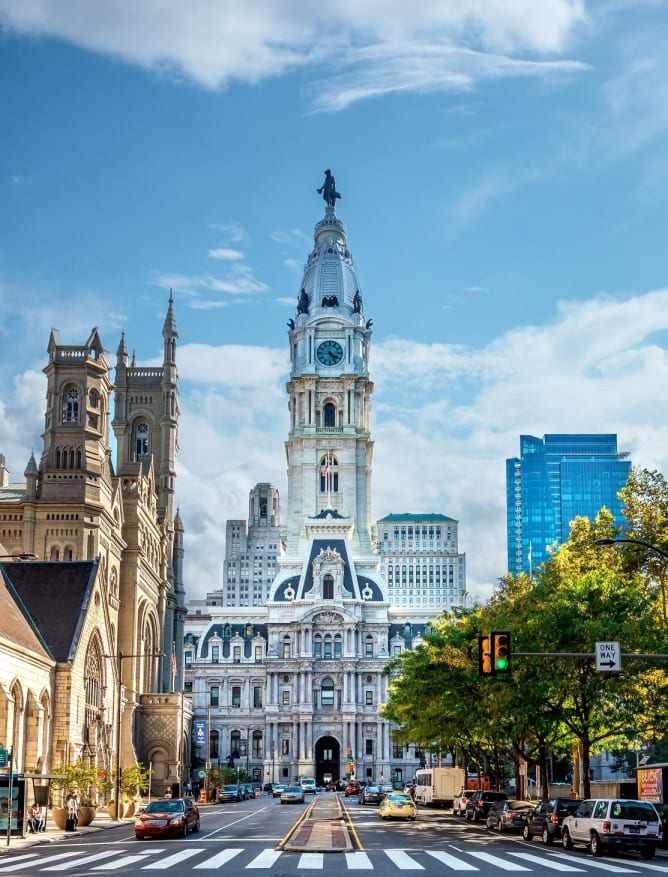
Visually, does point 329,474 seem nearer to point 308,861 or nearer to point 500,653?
point 308,861

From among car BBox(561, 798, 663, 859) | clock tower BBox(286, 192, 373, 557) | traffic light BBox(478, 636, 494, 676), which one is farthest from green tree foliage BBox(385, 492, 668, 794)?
clock tower BBox(286, 192, 373, 557)

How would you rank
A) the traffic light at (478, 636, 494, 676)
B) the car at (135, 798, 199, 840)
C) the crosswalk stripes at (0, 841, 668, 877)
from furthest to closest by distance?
the car at (135, 798, 199, 840) → the traffic light at (478, 636, 494, 676) → the crosswalk stripes at (0, 841, 668, 877)

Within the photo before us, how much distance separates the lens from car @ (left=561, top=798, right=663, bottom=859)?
36.3m

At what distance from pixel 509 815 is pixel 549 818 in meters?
6.99

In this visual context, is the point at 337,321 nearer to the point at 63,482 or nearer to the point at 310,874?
the point at 63,482

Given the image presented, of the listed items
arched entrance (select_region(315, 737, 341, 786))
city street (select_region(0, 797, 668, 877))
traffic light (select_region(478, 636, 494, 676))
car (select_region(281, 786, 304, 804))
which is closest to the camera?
city street (select_region(0, 797, 668, 877))

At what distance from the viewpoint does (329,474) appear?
19100 cm

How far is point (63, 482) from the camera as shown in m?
83.4

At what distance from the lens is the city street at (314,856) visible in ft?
99.9

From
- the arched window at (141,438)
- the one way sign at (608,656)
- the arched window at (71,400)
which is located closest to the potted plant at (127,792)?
the arched window at (71,400)

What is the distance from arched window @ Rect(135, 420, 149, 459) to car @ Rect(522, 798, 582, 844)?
86.5 metres

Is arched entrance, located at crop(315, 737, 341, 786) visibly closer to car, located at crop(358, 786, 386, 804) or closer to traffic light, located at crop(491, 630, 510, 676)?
car, located at crop(358, 786, 386, 804)

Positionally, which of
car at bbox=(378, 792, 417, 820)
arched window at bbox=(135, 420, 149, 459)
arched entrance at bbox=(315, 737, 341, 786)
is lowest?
arched entrance at bbox=(315, 737, 341, 786)

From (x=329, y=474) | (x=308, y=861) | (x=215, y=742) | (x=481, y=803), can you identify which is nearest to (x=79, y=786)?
(x=481, y=803)
